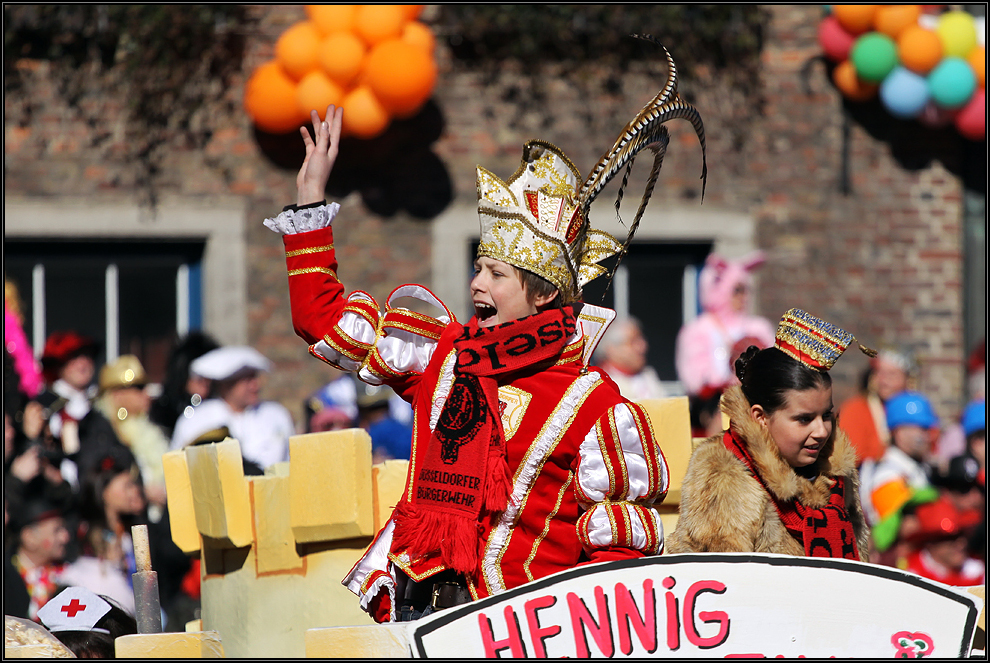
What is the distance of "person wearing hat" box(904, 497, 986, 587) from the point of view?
5090 millimetres

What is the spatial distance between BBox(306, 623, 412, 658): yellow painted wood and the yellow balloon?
6.68 metres

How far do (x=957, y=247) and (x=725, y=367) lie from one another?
2491mm

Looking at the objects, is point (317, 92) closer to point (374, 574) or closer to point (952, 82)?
point (952, 82)

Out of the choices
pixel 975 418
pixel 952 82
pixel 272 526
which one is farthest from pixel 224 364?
pixel 952 82

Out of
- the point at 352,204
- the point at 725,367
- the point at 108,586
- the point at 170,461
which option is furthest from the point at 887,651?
the point at 352,204

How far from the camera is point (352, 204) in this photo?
25.1ft

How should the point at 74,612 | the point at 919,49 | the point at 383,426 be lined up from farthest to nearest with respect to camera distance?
the point at 919,49 → the point at 383,426 → the point at 74,612

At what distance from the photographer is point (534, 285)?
106 inches

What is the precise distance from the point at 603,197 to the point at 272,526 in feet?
16.1

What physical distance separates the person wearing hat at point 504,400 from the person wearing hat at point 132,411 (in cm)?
335

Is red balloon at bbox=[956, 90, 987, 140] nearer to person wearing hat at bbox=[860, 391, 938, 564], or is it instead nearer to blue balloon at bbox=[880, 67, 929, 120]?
blue balloon at bbox=[880, 67, 929, 120]

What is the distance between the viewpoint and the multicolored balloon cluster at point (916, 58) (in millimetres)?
7586

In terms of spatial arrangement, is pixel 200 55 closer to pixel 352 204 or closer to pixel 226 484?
pixel 352 204

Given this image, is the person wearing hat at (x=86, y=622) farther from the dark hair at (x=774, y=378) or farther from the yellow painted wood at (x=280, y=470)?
the dark hair at (x=774, y=378)
